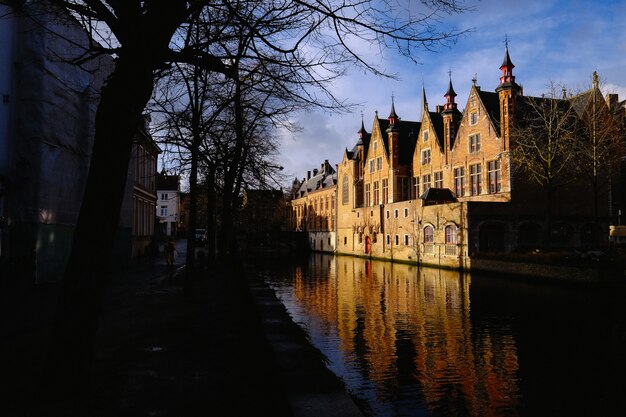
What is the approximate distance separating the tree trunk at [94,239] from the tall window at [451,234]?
33.0m

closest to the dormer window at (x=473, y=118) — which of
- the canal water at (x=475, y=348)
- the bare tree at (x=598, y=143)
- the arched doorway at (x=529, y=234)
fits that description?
the bare tree at (x=598, y=143)

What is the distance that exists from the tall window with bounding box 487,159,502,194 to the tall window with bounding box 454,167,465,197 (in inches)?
145

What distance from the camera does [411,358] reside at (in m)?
Result: 10.5

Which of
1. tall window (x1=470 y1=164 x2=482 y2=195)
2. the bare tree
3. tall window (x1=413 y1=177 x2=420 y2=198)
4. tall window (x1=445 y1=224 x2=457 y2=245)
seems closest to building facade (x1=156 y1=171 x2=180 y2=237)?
tall window (x1=413 y1=177 x2=420 y2=198)

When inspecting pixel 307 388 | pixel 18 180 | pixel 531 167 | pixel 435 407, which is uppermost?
pixel 531 167

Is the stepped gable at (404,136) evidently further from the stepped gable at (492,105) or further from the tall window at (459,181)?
the stepped gable at (492,105)

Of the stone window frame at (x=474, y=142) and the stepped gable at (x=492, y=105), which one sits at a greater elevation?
the stepped gable at (x=492, y=105)

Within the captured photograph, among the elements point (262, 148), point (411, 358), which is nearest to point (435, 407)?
point (411, 358)

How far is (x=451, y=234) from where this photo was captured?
118 ft

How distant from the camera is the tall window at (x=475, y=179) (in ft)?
130

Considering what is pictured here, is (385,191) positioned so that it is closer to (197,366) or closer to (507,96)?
(507,96)

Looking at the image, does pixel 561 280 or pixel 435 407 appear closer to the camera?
pixel 435 407

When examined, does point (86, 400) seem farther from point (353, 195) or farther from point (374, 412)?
point (353, 195)

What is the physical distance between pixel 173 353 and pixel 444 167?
1604 inches
